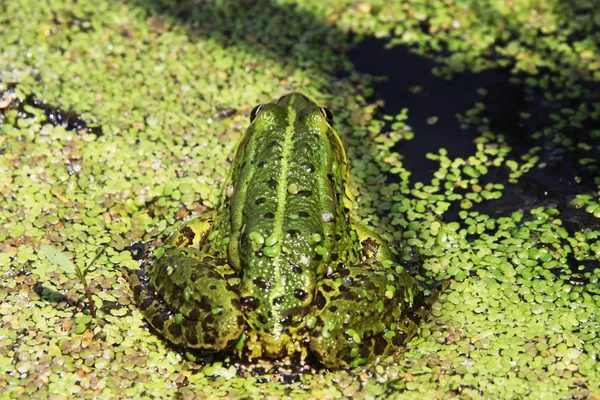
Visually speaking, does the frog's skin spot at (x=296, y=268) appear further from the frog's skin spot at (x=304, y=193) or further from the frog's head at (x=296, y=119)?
the frog's head at (x=296, y=119)

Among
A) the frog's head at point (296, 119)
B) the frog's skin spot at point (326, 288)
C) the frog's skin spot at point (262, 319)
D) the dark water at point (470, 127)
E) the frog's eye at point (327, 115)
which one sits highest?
the dark water at point (470, 127)

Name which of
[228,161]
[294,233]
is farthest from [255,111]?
[294,233]

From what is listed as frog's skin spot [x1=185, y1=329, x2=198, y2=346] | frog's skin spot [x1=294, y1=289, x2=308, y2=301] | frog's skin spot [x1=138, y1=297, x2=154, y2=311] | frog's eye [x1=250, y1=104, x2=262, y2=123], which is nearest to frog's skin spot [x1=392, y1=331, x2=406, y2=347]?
frog's skin spot [x1=294, y1=289, x2=308, y2=301]

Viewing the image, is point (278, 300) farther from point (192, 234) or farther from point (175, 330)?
point (192, 234)

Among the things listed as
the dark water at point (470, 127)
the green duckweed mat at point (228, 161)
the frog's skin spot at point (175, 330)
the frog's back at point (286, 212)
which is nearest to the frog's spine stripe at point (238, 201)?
the frog's back at point (286, 212)

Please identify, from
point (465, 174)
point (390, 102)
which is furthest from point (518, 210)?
point (390, 102)

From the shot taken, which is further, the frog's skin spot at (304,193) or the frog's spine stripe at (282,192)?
the frog's skin spot at (304,193)

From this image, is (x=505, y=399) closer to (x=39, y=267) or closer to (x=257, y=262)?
(x=257, y=262)

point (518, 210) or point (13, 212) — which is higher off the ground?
point (518, 210)
